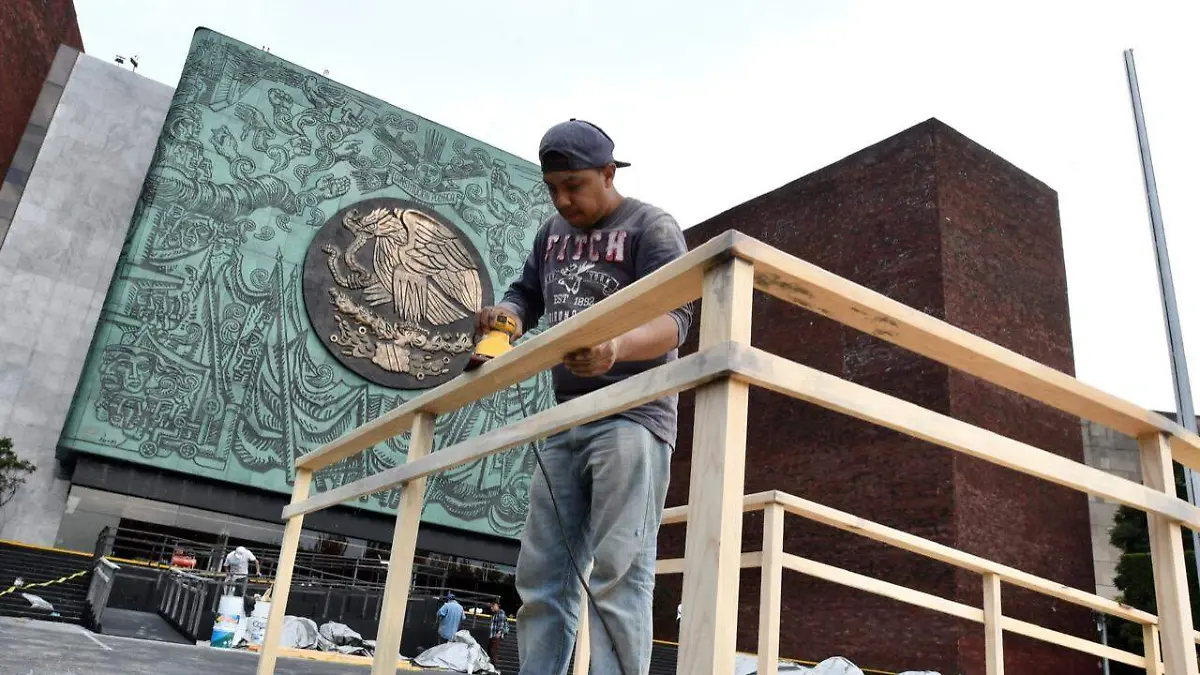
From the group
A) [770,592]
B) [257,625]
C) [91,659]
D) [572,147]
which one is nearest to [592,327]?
[572,147]

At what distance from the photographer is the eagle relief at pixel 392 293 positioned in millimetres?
14141

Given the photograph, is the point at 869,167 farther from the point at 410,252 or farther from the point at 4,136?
the point at 4,136

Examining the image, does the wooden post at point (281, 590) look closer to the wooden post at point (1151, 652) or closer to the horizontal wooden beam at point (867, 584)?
the horizontal wooden beam at point (867, 584)

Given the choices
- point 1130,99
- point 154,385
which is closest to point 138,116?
point 154,385

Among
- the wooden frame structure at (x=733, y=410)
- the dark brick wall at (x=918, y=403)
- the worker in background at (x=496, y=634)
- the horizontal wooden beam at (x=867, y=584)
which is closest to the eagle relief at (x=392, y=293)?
the worker in background at (x=496, y=634)

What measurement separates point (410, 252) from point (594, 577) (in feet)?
45.7

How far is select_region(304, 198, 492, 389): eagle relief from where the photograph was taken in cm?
1414

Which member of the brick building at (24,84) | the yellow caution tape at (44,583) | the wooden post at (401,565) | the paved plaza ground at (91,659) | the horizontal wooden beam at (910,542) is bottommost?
the paved plaza ground at (91,659)

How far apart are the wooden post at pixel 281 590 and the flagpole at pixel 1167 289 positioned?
5.29 metres

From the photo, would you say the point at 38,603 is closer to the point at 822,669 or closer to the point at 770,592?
the point at 822,669

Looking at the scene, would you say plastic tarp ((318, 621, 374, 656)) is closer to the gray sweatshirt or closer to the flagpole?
the flagpole

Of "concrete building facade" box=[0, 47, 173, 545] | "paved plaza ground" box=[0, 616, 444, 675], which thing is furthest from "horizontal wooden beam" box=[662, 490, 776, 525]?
"concrete building facade" box=[0, 47, 173, 545]

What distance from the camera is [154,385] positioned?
12727 mm

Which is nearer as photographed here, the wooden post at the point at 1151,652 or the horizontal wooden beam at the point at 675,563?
the horizontal wooden beam at the point at 675,563
